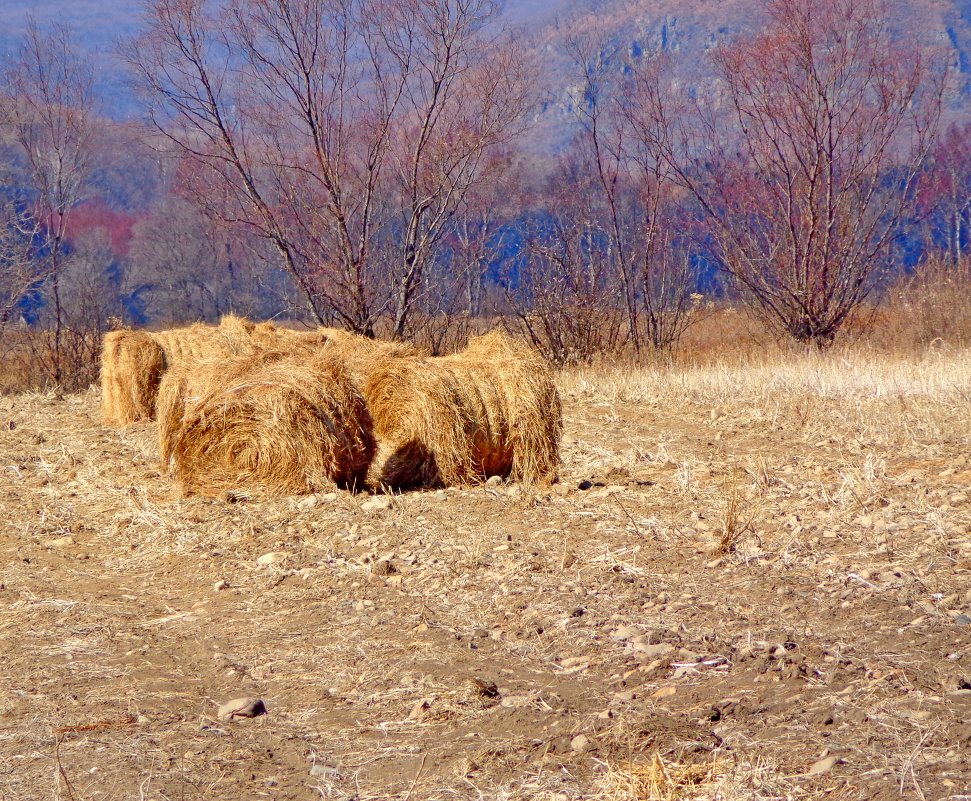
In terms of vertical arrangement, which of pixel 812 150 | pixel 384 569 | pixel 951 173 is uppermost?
pixel 951 173

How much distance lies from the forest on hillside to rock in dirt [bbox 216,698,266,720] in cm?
1026

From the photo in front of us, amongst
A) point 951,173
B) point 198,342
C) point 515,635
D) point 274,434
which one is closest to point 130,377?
point 198,342

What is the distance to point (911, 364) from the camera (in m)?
12.6

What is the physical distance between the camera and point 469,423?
292 inches

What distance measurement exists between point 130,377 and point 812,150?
10580 mm

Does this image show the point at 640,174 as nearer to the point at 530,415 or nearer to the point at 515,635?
the point at 530,415

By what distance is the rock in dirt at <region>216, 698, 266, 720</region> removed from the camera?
3.66m

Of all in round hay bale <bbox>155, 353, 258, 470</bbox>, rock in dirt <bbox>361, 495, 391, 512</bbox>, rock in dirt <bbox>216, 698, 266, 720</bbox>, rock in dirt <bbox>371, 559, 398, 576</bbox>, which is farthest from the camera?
round hay bale <bbox>155, 353, 258, 470</bbox>

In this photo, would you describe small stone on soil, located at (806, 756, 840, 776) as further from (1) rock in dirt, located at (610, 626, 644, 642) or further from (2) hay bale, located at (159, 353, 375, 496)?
(2) hay bale, located at (159, 353, 375, 496)

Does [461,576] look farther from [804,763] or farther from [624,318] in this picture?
[624,318]

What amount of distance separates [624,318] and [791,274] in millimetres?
2635

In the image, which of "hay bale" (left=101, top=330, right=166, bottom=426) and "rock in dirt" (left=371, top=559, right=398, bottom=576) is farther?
"hay bale" (left=101, top=330, right=166, bottom=426)

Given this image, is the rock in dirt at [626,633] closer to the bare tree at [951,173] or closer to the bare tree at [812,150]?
the bare tree at [812,150]

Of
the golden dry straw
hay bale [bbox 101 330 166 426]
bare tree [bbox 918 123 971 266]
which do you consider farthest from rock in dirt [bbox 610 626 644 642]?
bare tree [bbox 918 123 971 266]
